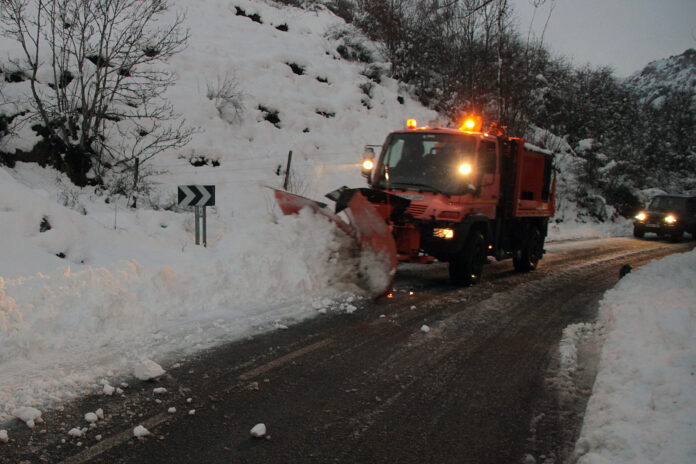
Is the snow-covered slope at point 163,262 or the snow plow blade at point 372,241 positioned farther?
the snow plow blade at point 372,241

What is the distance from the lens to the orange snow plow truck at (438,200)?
24.8 feet

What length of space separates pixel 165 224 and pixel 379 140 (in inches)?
520

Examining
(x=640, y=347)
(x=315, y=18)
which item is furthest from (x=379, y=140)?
(x=640, y=347)

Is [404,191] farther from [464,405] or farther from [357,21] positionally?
[357,21]

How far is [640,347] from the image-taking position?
4.59 meters

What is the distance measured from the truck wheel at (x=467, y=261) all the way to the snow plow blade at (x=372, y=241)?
5.08 ft

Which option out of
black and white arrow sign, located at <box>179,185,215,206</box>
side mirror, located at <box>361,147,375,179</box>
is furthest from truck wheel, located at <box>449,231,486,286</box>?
black and white arrow sign, located at <box>179,185,215,206</box>

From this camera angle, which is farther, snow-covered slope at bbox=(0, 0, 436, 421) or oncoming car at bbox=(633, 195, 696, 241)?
oncoming car at bbox=(633, 195, 696, 241)

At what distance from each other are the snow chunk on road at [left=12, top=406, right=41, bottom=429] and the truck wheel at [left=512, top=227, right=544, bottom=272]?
359 inches

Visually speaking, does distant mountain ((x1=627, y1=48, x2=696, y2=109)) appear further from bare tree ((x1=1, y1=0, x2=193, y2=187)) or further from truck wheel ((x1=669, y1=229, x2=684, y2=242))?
bare tree ((x1=1, y1=0, x2=193, y2=187))

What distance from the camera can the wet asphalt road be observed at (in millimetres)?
3107

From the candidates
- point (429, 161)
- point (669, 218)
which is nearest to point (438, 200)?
point (429, 161)

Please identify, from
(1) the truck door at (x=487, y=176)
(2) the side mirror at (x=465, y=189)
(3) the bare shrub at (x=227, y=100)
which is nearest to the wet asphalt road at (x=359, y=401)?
(2) the side mirror at (x=465, y=189)

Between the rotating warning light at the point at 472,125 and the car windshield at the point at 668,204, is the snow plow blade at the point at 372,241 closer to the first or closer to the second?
the rotating warning light at the point at 472,125
